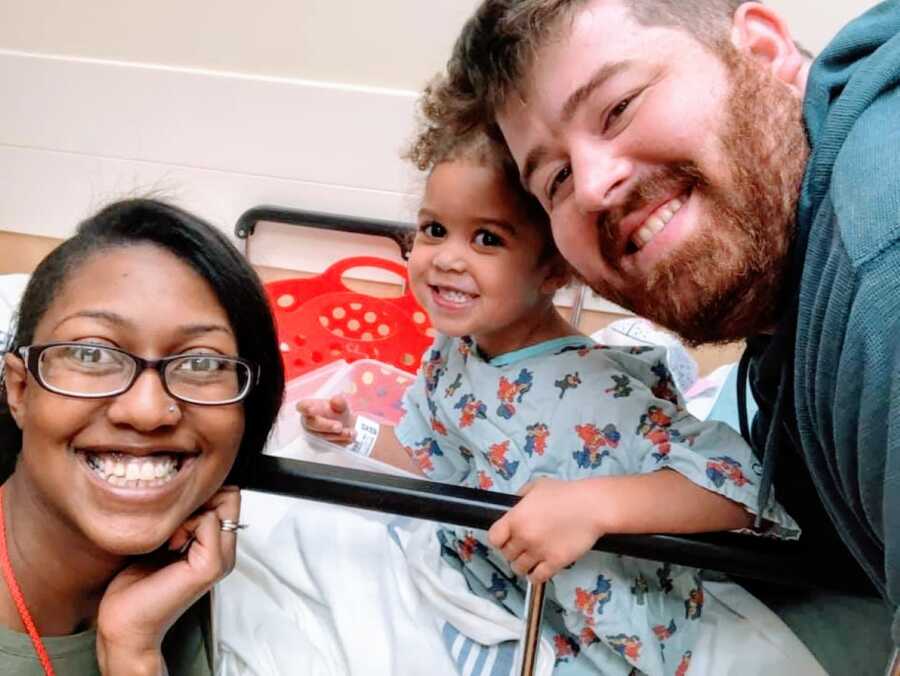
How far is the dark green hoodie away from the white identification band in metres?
0.66

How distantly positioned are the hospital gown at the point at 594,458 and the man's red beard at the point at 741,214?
15cm

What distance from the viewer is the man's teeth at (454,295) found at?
3.69ft

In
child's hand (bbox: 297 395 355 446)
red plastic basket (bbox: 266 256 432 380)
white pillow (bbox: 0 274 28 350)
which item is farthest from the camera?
red plastic basket (bbox: 266 256 432 380)

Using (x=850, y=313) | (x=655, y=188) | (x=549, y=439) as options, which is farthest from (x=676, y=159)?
(x=549, y=439)

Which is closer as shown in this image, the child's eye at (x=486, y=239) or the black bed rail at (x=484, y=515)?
the black bed rail at (x=484, y=515)

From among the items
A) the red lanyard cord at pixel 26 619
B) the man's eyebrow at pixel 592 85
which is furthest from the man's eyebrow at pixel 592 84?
the red lanyard cord at pixel 26 619

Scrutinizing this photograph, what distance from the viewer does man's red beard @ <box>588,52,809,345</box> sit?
32.1 inches

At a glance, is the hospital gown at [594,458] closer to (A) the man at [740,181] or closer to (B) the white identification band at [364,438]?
(A) the man at [740,181]

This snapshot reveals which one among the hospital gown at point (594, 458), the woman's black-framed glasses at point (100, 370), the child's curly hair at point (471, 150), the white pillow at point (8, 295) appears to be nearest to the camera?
the woman's black-framed glasses at point (100, 370)

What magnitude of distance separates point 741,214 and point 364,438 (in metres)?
0.75

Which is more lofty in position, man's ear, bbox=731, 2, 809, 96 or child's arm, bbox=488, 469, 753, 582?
man's ear, bbox=731, 2, 809, 96

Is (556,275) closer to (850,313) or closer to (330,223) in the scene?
(850,313)

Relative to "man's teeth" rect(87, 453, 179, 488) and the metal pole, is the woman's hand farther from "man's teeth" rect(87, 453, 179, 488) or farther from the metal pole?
the metal pole

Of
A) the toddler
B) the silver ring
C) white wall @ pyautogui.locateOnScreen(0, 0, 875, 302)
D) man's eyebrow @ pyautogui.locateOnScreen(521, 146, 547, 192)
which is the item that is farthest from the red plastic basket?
the silver ring
